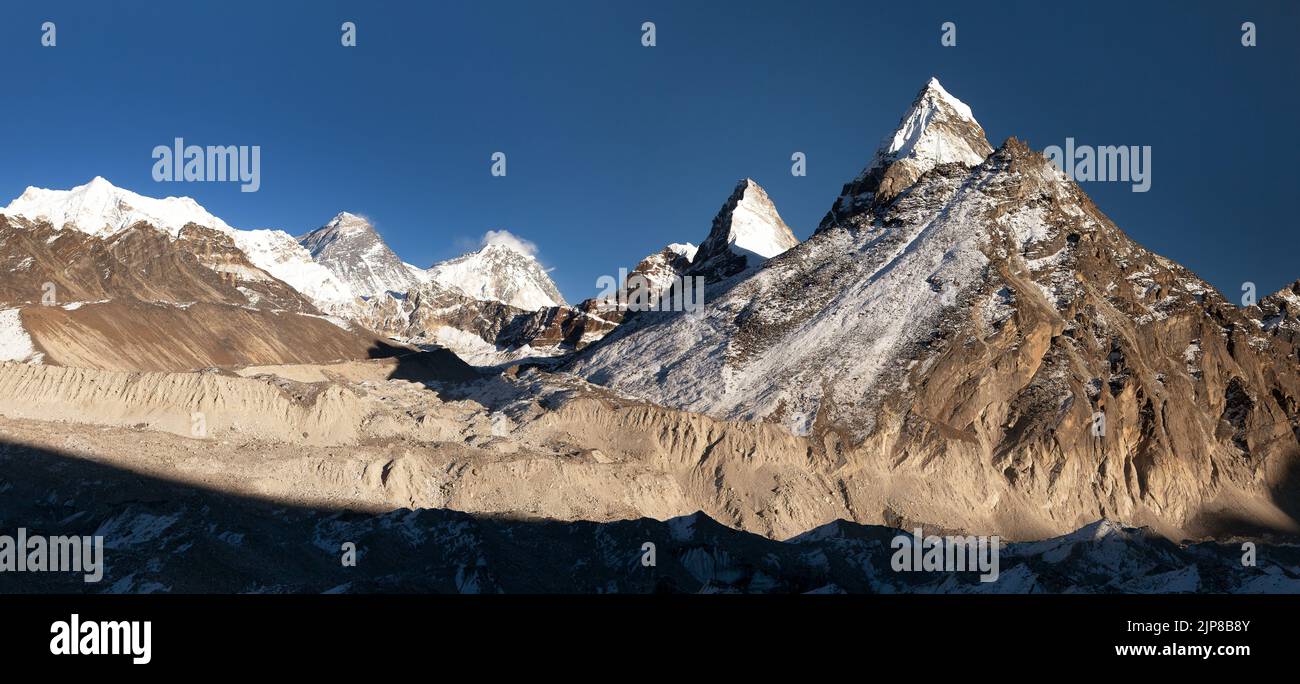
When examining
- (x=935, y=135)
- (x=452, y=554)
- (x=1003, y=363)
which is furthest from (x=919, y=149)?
(x=452, y=554)

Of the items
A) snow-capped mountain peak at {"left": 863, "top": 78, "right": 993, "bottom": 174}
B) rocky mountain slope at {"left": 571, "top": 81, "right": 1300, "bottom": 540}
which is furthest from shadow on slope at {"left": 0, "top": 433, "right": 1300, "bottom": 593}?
snow-capped mountain peak at {"left": 863, "top": 78, "right": 993, "bottom": 174}

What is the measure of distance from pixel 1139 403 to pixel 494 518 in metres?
70.9

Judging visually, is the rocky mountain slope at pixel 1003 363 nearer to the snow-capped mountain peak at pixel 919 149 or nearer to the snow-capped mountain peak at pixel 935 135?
the snow-capped mountain peak at pixel 919 149

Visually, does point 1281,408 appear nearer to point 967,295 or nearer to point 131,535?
point 967,295

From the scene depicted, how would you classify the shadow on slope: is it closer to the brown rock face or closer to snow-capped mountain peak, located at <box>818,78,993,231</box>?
the brown rock face

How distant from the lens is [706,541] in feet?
177

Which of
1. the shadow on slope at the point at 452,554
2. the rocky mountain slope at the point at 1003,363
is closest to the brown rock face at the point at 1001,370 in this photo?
the rocky mountain slope at the point at 1003,363

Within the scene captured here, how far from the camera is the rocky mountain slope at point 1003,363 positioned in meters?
91.0

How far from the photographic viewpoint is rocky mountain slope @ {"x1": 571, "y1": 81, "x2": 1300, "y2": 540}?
91.0 metres

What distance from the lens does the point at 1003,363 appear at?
9825 centimetres

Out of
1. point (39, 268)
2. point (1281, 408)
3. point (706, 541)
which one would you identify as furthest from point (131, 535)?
point (39, 268)
